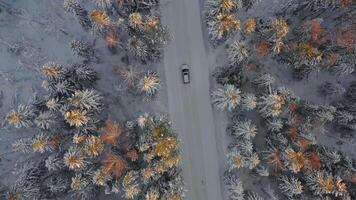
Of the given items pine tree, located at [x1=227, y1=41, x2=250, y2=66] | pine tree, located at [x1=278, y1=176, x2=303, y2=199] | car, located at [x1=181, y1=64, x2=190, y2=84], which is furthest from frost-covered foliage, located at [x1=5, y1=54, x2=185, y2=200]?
pine tree, located at [x1=278, y1=176, x2=303, y2=199]

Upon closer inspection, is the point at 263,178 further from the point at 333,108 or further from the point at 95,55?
the point at 95,55

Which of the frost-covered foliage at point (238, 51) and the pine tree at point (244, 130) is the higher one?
the frost-covered foliage at point (238, 51)

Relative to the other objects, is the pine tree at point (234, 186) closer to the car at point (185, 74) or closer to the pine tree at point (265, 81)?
the pine tree at point (265, 81)

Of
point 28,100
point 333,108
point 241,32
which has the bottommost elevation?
point 333,108

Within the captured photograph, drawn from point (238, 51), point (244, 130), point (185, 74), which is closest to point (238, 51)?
point (238, 51)

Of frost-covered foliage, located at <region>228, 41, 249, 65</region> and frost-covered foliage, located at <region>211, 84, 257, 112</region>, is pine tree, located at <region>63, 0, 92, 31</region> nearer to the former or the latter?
frost-covered foliage, located at <region>228, 41, 249, 65</region>

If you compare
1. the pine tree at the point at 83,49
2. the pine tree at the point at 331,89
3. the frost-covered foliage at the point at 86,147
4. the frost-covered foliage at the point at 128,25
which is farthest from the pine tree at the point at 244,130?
the pine tree at the point at 83,49

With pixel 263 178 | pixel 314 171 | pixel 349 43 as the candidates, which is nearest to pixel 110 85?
pixel 263 178

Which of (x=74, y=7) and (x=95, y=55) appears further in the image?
(x=95, y=55)
